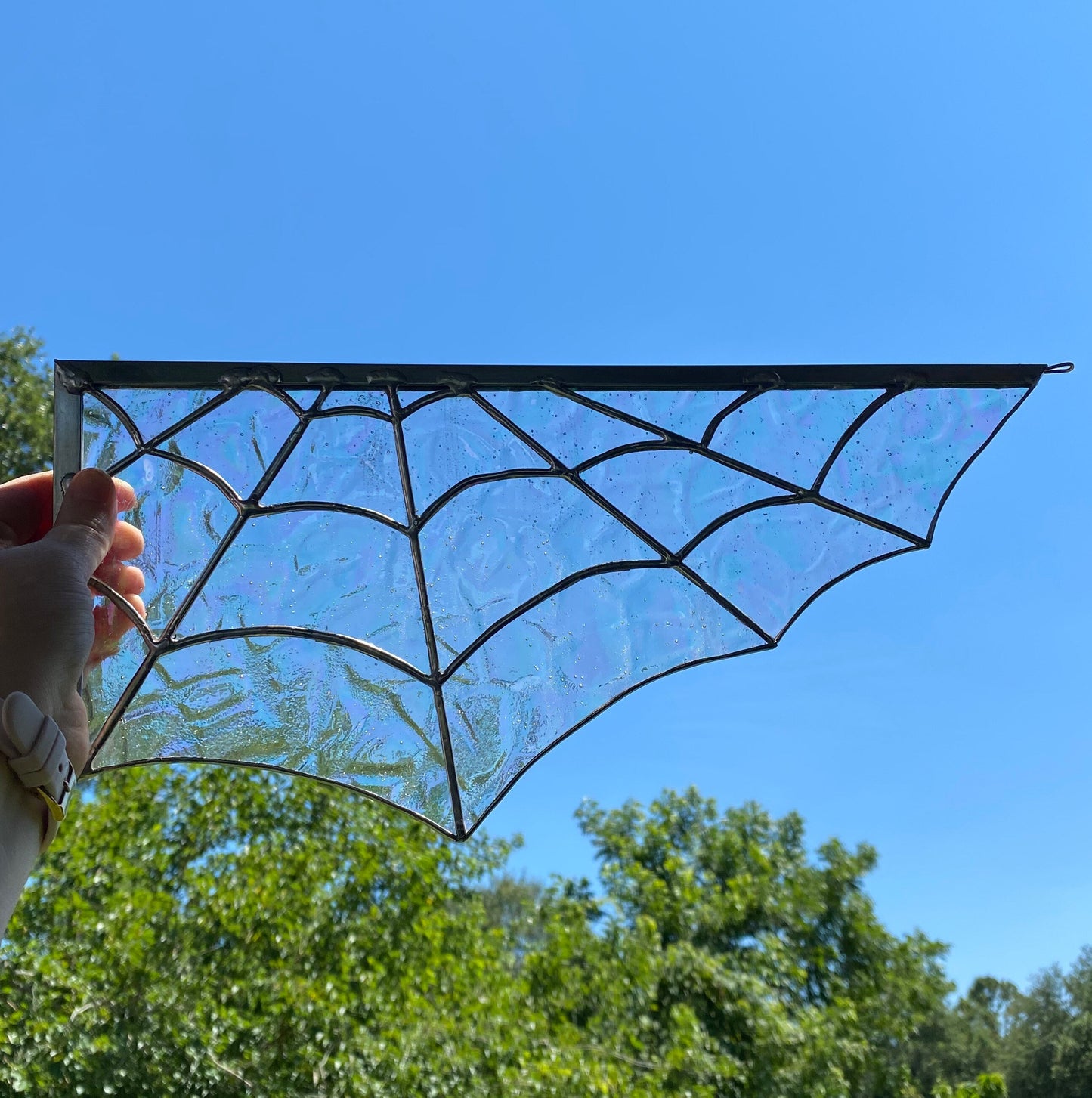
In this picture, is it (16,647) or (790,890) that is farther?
(790,890)

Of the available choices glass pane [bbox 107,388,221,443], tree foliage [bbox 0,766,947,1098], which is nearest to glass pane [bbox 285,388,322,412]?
glass pane [bbox 107,388,221,443]

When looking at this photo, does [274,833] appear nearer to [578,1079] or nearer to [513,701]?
[578,1079]

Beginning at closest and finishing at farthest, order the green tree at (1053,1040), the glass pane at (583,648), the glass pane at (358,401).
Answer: the glass pane at (358,401), the glass pane at (583,648), the green tree at (1053,1040)

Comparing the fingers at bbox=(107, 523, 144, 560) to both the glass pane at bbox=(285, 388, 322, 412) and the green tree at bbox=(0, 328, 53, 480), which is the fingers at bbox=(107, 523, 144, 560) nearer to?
the glass pane at bbox=(285, 388, 322, 412)

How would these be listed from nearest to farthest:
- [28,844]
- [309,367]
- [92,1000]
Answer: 1. [28,844]
2. [309,367]
3. [92,1000]

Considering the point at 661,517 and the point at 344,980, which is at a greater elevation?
the point at 661,517

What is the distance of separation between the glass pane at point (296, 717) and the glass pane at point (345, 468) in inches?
28.8

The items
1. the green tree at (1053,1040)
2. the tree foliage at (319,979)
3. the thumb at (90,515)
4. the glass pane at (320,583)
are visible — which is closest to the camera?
the thumb at (90,515)

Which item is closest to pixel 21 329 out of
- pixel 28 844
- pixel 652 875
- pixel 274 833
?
pixel 274 833

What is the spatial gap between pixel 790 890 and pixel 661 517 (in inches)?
634

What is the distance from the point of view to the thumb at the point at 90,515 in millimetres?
3371

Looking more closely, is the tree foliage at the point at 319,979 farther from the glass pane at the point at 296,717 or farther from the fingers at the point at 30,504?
the fingers at the point at 30,504

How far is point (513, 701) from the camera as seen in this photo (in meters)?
4.57

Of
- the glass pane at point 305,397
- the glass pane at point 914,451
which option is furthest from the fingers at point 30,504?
the glass pane at point 914,451
